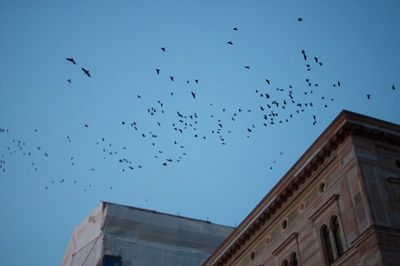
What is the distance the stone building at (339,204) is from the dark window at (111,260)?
17025 mm

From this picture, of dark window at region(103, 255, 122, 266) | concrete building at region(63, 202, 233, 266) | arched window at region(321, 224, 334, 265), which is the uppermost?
concrete building at region(63, 202, 233, 266)

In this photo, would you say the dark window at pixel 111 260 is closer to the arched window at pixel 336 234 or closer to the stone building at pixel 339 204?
the stone building at pixel 339 204

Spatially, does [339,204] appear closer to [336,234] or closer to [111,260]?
[336,234]

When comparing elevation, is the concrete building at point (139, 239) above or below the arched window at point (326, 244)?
above

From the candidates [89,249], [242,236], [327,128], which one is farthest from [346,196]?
[89,249]

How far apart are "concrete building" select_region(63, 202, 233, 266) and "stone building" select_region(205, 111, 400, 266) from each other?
17.5m

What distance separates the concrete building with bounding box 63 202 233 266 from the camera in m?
44.0

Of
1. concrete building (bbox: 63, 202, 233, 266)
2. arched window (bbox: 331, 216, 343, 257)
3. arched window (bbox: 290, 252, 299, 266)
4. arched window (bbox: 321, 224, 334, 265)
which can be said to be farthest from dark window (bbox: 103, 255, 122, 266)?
arched window (bbox: 331, 216, 343, 257)

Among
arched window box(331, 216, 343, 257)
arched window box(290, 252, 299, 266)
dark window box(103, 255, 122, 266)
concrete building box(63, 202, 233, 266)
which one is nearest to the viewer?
arched window box(331, 216, 343, 257)

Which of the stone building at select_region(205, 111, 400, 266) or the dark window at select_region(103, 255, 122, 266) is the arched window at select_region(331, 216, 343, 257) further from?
the dark window at select_region(103, 255, 122, 266)

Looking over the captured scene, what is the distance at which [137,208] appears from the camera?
47.0m

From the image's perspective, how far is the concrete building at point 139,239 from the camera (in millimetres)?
44028

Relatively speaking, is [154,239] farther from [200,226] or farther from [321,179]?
[321,179]

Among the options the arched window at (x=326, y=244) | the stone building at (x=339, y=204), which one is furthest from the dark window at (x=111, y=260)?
the arched window at (x=326, y=244)
